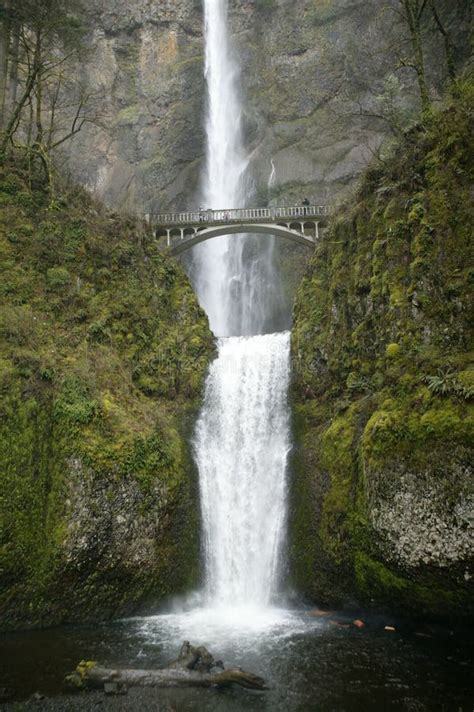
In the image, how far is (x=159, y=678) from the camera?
980cm

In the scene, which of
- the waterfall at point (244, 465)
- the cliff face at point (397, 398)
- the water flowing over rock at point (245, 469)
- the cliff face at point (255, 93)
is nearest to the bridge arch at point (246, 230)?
the cliff face at point (255, 93)

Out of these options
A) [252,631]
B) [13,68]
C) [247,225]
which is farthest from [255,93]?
[252,631]

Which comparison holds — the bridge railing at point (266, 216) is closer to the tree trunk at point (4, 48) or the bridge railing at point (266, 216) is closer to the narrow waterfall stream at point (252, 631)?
the tree trunk at point (4, 48)

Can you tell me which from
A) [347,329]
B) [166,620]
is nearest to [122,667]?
[166,620]

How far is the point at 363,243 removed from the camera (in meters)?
17.5

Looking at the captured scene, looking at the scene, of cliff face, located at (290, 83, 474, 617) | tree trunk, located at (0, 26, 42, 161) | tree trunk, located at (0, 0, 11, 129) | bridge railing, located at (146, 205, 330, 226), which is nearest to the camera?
cliff face, located at (290, 83, 474, 617)

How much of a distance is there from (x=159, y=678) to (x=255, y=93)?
43.3 m

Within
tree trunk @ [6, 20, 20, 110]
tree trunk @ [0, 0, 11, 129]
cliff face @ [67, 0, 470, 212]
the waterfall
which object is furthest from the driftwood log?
cliff face @ [67, 0, 470, 212]

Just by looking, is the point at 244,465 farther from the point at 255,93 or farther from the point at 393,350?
the point at 255,93

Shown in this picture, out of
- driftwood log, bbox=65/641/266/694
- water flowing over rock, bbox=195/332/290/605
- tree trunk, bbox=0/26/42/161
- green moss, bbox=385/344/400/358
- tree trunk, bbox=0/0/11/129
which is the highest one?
tree trunk, bbox=0/0/11/129

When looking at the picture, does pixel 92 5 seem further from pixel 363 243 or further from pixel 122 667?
pixel 122 667

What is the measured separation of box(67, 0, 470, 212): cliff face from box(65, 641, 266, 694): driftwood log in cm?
3361

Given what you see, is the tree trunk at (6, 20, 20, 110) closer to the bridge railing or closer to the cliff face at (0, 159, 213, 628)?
the cliff face at (0, 159, 213, 628)

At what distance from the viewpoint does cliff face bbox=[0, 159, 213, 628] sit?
13.2 m
